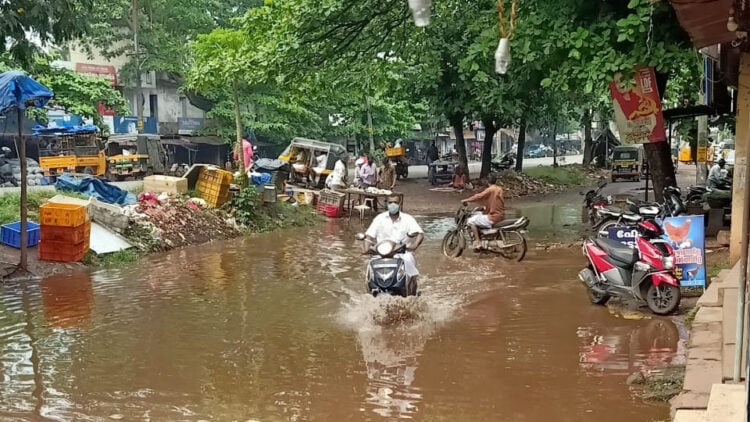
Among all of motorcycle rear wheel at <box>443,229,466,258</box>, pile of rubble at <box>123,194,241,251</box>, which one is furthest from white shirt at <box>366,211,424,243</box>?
pile of rubble at <box>123,194,241,251</box>

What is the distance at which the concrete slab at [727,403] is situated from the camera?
12.7 feet

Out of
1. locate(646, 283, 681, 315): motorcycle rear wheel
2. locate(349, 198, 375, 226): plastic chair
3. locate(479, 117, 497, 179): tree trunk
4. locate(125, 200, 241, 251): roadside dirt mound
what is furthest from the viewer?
locate(479, 117, 497, 179): tree trunk

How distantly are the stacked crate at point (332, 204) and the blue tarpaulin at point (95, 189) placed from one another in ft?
18.5

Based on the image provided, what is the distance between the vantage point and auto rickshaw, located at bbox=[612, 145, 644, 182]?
3394 centimetres

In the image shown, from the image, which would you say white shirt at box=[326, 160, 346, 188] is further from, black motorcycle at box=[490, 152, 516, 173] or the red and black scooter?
black motorcycle at box=[490, 152, 516, 173]

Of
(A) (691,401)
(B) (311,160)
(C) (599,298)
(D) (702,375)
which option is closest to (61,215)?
(C) (599,298)

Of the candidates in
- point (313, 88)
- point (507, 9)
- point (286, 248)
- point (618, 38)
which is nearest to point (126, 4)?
point (313, 88)

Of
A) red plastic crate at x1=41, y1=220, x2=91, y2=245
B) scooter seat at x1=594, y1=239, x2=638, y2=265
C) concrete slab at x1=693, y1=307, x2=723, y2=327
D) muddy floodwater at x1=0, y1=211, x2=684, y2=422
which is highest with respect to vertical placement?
scooter seat at x1=594, y1=239, x2=638, y2=265

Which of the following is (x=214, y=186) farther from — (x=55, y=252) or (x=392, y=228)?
(x=392, y=228)

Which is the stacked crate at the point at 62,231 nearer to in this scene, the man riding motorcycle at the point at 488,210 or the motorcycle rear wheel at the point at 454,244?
the motorcycle rear wheel at the point at 454,244

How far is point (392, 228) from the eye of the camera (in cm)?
867

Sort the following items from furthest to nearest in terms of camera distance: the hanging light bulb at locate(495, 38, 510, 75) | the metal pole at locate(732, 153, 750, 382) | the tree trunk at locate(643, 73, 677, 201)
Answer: the tree trunk at locate(643, 73, 677, 201) → the hanging light bulb at locate(495, 38, 510, 75) → the metal pole at locate(732, 153, 750, 382)

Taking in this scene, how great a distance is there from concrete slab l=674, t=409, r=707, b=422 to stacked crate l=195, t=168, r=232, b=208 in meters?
14.3

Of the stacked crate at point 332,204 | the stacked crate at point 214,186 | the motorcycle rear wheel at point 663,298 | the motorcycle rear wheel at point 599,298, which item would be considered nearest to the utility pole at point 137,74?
the stacked crate at point 332,204
